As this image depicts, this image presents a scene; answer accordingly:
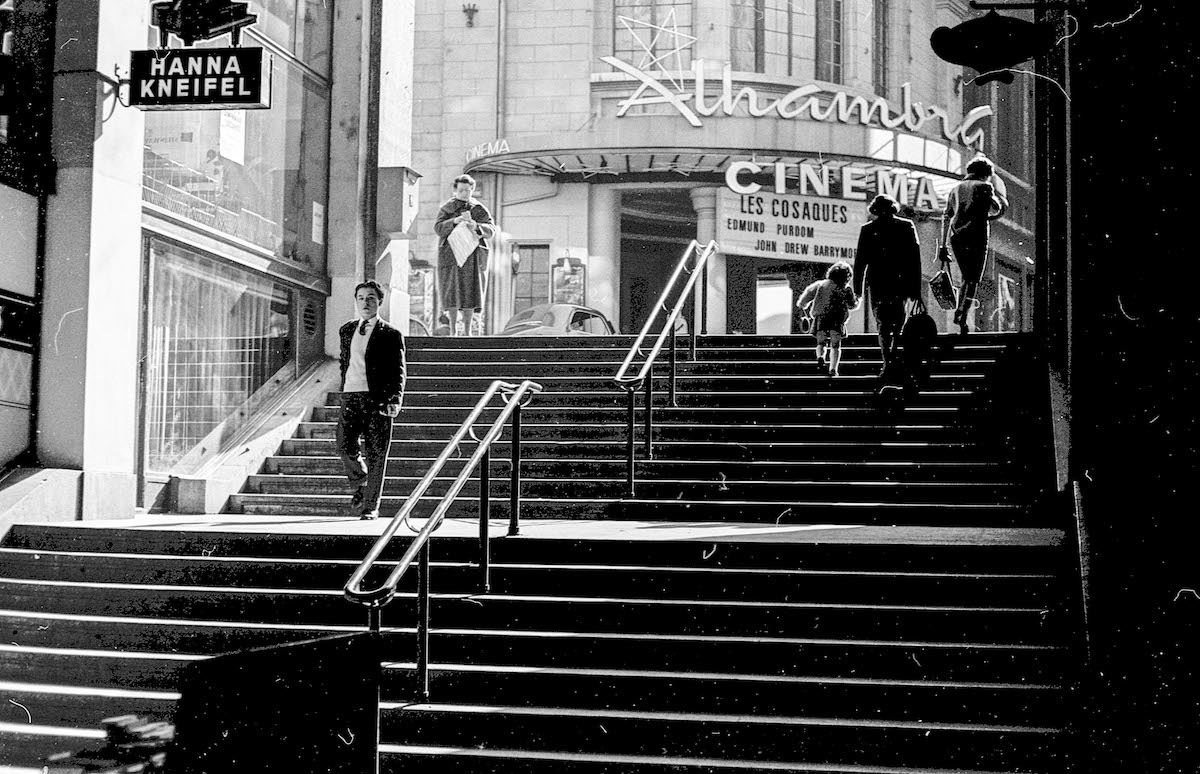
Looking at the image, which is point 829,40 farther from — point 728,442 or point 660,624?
point 660,624

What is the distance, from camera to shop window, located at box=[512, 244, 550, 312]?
86.0 feet

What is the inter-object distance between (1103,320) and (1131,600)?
4.53 ft

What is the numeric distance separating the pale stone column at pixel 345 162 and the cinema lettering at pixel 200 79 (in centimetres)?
497

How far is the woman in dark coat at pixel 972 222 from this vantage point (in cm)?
1255

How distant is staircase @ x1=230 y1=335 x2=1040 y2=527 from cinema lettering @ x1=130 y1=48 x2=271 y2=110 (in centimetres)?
344

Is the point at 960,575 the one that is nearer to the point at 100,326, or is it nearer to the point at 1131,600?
the point at 1131,600

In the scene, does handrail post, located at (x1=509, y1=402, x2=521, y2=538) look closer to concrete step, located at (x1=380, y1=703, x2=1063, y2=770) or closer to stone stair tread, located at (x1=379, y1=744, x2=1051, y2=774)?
concrete step, located at (x1=380, y1=703, x2=1063, y2=770)

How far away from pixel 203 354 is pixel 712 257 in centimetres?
1501

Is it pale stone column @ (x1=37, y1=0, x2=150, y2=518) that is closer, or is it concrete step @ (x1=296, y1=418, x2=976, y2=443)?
pale stone column @ (x1=37, y1=0, x2=150, y2=518)

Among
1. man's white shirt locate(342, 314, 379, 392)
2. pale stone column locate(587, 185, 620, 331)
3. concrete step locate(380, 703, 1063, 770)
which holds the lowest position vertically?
concrete step locate(380, 703, 1063, 770)

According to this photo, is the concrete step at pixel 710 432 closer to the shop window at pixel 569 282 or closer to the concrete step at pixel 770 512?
the concrete step at pixel 770 512

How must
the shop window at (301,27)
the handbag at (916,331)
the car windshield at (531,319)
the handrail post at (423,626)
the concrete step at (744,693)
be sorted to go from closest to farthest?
the concrete step at (744,693) → the handrail post at (423,626) → the handbag at (916,331) → the shop window at (301,27) → the car windshield at (531,319)

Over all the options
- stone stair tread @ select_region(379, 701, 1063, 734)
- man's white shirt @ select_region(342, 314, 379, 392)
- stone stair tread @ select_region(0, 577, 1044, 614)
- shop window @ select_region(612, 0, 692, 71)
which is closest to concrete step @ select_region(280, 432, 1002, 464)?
man's white shirt @ select_region(342, 314, 379, 392)

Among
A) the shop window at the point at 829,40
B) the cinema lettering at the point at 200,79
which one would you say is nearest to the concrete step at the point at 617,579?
the cinema lettering at the point at 200,79
